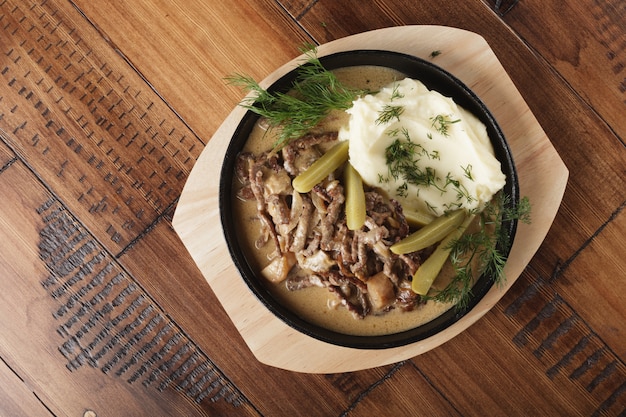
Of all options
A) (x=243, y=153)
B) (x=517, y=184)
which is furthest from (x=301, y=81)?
(x=517, y=184)

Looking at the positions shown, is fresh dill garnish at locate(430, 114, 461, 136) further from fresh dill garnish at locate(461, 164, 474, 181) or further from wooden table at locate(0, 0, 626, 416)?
wooden table at locate(0, 0, 626, 416)

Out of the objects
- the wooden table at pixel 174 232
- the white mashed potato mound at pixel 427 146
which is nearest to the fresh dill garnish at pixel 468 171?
the white mashed potato mound at pixel 427 146

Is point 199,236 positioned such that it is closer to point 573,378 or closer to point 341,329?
point 341,329

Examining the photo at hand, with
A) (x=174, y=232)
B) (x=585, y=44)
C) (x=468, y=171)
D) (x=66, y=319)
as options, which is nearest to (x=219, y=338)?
(x=174, y=232)

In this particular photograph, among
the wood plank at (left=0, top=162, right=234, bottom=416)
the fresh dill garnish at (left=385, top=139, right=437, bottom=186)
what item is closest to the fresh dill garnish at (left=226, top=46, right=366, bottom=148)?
the fresh dill garnish at (left=385, top=139, right=437, bottom=186)

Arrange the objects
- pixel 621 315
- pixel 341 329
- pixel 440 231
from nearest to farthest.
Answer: pixel 440 231 → pixel 341 329 → pixel 621 315

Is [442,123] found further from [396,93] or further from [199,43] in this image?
[199,43]

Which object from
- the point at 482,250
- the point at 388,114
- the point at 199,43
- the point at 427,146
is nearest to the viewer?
the point at 388,114
